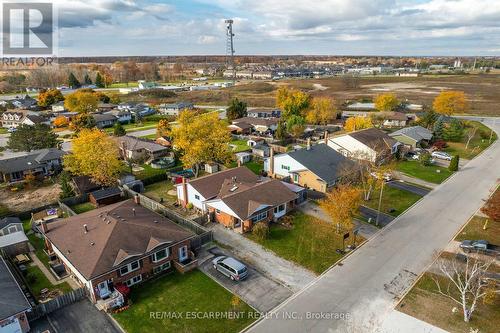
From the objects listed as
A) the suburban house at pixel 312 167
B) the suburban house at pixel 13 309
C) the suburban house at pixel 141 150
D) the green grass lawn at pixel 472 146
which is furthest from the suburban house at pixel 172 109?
the suburban house at pixel 13 309

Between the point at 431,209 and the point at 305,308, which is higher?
the point at 431,209

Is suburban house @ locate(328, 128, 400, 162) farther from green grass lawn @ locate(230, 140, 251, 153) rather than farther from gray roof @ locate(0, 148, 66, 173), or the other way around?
gray roof @ locate(0, 148, 66, 173)

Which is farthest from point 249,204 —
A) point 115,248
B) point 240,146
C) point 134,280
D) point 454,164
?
point 454,164

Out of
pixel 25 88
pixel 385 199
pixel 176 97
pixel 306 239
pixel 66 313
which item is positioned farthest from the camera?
pixel 25 88

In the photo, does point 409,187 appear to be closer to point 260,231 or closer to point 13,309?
point 260,231

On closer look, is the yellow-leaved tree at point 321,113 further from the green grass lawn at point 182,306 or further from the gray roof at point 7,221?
the gray roof at point 7,221

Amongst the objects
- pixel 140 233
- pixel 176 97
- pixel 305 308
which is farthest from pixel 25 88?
pixel 305 308

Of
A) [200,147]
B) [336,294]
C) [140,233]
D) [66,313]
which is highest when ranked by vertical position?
[200,147]

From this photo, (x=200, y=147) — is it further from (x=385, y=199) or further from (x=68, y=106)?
(x=68, y=106)

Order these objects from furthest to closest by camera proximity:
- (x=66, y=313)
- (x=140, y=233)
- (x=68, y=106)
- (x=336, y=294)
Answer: (x=68, y=106)
(x=140, y=233)
(x=336, y=294)
(x=66, y=313)
